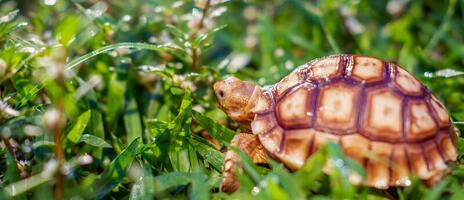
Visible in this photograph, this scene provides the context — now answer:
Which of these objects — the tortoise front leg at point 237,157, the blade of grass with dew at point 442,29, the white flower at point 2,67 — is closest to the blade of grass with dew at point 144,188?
the tortoise front leg at point 237,157

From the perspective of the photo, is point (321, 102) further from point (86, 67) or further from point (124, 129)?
point (86, 67)

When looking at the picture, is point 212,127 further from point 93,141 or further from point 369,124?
point 369,124

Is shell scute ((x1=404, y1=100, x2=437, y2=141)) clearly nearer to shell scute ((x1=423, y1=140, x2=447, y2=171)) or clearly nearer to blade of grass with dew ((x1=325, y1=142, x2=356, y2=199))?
shell scute ((x1=423, y1=140, x2=447, y2=171))

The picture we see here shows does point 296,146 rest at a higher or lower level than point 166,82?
higher

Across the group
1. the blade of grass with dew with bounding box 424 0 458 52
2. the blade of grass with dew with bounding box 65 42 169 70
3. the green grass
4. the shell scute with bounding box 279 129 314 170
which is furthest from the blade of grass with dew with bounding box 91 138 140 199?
the blade of grass with dew with bounding box 424 0 458 52

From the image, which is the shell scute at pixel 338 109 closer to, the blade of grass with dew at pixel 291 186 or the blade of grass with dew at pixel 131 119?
the blade of grass with dew at pixel 291 186

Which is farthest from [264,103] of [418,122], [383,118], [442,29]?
[442,29]

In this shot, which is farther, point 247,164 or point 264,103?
point 264,103

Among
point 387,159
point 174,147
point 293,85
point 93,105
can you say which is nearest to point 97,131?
point 93,105
